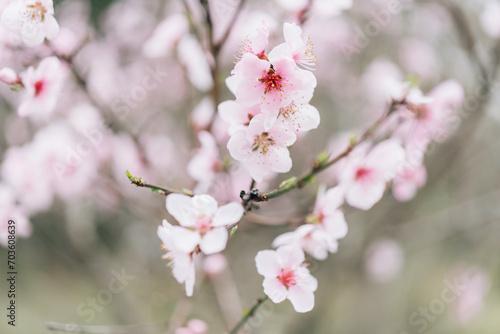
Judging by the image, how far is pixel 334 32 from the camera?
343cm

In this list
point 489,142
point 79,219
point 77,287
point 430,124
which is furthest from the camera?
point 77,287

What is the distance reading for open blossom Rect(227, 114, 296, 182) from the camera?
0.93 metres

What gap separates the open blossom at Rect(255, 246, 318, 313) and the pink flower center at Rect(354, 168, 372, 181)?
395 mm

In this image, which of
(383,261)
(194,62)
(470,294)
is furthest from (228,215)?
(470,294)

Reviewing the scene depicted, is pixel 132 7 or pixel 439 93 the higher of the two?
pixel 439 93

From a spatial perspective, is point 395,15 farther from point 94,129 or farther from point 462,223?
point 94,129

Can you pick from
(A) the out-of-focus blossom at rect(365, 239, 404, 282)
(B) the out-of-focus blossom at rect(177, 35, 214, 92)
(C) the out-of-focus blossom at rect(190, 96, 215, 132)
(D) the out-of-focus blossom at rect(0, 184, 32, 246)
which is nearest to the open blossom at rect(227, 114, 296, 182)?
(C) the out-of-focus blossom at rect(190, 96, 215, 132)

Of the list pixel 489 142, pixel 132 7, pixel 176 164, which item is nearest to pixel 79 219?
pixel 176 164

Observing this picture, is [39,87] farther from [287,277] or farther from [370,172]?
[370,172]

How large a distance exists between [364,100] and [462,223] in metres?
1.33

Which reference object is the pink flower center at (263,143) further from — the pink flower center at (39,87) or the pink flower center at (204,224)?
the pink flower center at (39,87)

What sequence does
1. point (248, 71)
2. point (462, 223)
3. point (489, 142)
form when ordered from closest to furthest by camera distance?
point (248, 71), point (462, 223), point (489, 142)

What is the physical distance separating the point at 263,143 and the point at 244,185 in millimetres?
1119

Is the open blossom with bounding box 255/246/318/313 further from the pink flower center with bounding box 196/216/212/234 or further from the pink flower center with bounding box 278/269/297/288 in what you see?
the pink flower center with bounding box 196/216/212/234
